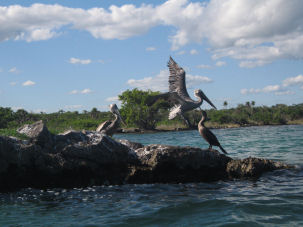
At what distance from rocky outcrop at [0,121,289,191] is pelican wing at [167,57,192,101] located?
18.0ft

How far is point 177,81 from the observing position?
14109 millimetres

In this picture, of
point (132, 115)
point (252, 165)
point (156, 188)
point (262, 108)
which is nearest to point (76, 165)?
point (156, 188)

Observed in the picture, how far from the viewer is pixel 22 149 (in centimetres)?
742

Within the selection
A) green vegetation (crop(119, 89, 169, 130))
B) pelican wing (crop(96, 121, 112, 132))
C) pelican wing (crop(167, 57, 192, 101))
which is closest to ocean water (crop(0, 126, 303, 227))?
pelican wing (crop(96, 121, 112, 132))

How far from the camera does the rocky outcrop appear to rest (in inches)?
295

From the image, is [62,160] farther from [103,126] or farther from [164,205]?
[103,126]

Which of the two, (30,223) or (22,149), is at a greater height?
(22,149)

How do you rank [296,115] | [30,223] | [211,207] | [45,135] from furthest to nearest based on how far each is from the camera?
[296,115], [45,135], [211,207], [30,223]

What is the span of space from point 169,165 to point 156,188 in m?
0.68

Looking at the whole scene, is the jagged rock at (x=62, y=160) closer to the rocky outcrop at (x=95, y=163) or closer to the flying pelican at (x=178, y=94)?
the rocky outcrop at (x=95, y=163)

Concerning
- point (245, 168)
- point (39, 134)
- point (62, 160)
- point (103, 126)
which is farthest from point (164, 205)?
point (103, 126)

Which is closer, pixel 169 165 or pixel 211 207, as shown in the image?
pixel 211 207

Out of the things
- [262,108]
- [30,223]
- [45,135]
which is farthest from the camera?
[262,108]

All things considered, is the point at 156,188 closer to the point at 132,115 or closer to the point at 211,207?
the point at 211,207
